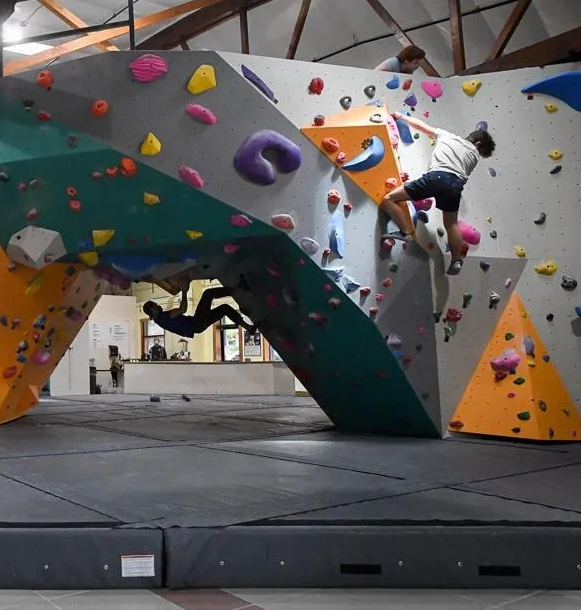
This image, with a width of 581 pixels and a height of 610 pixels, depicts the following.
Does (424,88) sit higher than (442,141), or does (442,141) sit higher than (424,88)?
(424,88)

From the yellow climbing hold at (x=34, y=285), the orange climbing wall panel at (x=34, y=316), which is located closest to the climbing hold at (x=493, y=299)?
the orange climbing wall panel at (x=34, y=316)

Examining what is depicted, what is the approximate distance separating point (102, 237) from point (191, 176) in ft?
3.09

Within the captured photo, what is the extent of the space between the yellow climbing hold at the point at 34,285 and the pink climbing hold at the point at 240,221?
7.17ft

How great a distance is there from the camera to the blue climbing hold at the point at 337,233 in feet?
16.2

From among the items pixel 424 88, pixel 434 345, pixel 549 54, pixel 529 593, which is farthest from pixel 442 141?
pixel 529 593

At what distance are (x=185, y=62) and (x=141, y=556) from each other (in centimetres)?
345

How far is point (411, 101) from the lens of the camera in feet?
17.6

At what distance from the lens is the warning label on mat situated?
2.47m

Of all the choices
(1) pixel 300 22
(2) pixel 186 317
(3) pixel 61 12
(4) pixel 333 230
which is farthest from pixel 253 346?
(4) pixel 333 230

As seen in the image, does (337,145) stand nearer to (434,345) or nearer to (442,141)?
(442,141)

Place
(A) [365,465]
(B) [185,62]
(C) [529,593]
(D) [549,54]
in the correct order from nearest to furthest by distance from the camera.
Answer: (C) [529,593] < (A) [365,465] < (B) [185,62] < (D) [549,54]

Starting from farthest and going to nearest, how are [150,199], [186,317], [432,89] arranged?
[186,317] < [432,89] < [150,199]

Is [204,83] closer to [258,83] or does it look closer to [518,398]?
[258,83]

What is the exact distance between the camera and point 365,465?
13.3 feet
